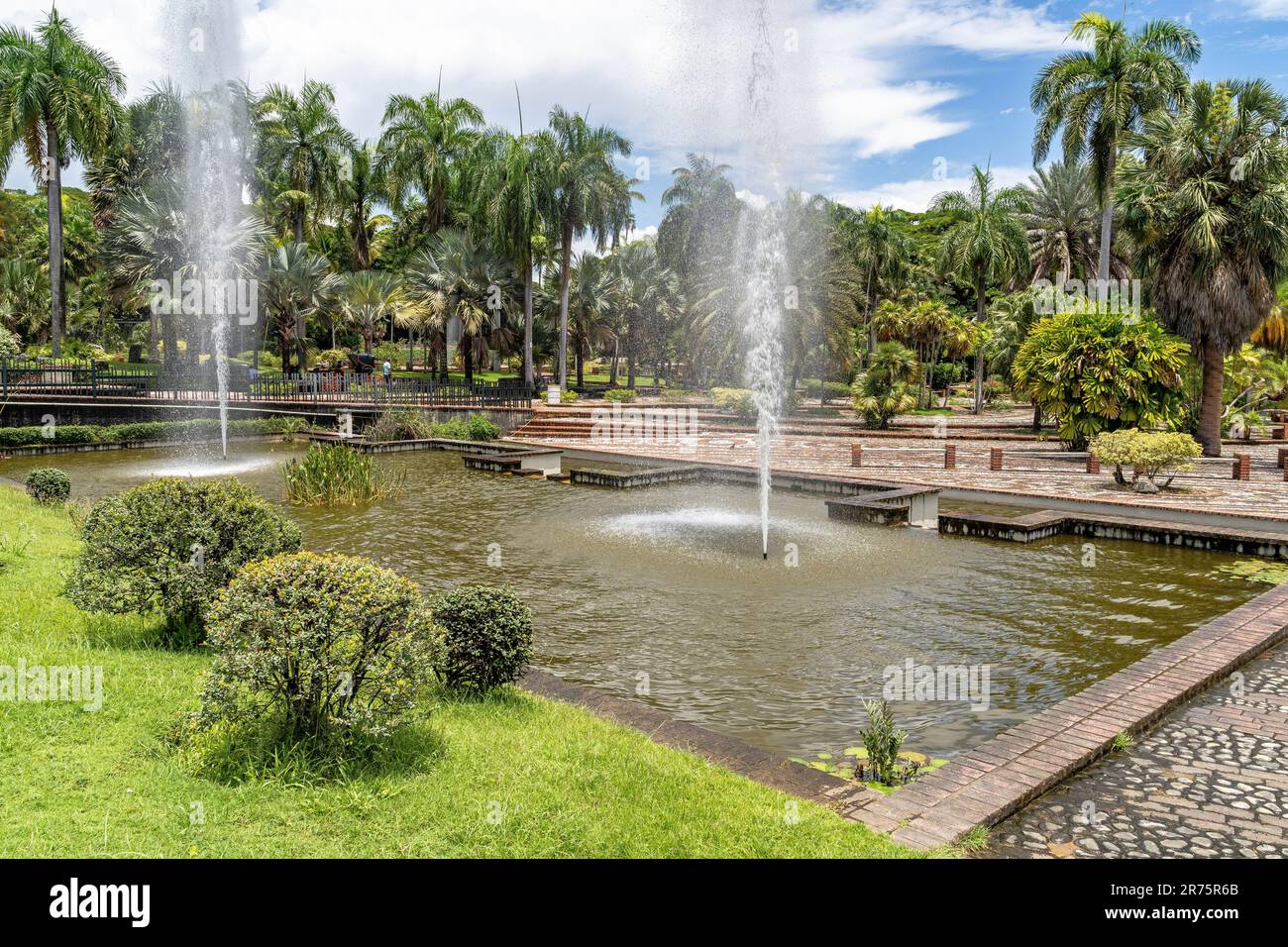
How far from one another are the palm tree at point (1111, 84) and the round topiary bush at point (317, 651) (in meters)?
29.4

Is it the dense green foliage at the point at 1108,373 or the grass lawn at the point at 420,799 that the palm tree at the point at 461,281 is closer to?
the dense green foliage at the point at 1108,373

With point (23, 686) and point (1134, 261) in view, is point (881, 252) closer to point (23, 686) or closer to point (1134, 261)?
point (1134, 261)

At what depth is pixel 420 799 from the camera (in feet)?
15.5

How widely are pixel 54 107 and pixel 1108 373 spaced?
4130cm

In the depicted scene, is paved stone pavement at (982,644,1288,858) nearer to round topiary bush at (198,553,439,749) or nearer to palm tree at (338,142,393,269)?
round topiary bush at (198,553,439,749)

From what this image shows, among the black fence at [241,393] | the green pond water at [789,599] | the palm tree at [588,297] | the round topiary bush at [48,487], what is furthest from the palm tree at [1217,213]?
the palm tree at [588,297]

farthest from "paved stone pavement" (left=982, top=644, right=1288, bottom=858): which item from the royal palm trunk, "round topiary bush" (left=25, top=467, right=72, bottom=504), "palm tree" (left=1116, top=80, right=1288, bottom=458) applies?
the royal palm trunk

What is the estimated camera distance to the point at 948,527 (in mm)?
14328

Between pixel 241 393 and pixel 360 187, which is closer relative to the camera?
pixel 241 393

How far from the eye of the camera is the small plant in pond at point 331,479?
654 inches

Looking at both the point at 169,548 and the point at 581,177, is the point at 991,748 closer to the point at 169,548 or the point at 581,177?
the point at 169,548

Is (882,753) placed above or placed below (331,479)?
below

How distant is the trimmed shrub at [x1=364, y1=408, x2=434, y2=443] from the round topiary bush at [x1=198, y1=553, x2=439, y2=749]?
2152cm

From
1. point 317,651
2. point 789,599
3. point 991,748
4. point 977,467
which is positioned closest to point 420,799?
point 317,651
